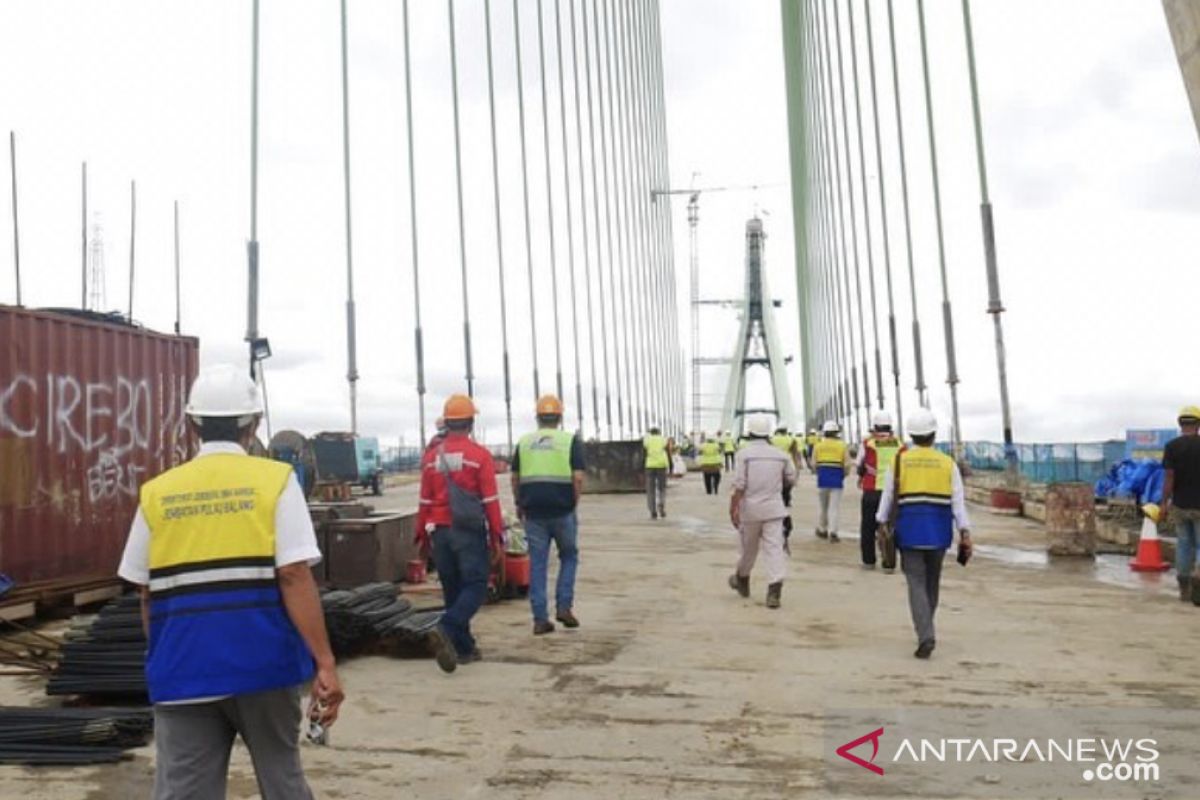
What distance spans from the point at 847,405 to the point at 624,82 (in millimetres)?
21913

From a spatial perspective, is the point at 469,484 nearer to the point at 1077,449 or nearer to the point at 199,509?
the point at 199,509

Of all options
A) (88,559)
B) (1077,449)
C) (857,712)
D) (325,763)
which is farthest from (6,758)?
(1077,449)

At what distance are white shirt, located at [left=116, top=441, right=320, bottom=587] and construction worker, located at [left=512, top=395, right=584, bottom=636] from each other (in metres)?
4.56

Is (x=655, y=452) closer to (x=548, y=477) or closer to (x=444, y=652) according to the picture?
(x=548, y=477)

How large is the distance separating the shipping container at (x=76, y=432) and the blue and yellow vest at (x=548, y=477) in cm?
388

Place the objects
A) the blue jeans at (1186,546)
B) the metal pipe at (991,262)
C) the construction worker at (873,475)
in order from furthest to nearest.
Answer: the metal pipe at (991,262), the construction worker at (873,475), the blue jeans at (1186,546)

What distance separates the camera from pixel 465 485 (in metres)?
6.29

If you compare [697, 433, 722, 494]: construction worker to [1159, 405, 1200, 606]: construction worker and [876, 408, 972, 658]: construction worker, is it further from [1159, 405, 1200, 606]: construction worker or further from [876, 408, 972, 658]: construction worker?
[876, 408, 972, 658]: construction worker

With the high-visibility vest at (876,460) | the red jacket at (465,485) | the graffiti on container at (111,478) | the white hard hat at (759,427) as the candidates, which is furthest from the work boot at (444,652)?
the high-visibility vest at (876,460)

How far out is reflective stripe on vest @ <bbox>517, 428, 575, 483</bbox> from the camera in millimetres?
7301

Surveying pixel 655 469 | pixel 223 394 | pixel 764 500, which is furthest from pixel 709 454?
pixel 223 394

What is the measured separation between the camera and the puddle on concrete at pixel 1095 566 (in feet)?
31.8

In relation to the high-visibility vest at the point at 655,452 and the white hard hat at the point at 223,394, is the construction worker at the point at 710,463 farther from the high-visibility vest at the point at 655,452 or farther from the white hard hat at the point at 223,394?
the white hard hat at the point at 223,394

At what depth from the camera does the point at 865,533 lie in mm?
11094
